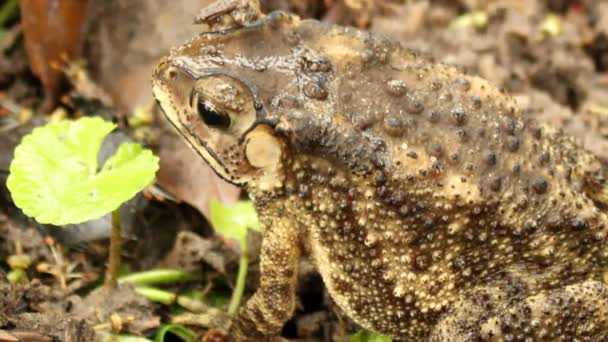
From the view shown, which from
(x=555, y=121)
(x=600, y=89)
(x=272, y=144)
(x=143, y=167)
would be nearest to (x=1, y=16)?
(x=143, y=167)

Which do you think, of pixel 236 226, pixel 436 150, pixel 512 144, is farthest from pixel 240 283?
pixel 512 144

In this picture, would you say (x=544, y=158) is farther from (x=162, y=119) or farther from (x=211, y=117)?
(x=162, y=119)

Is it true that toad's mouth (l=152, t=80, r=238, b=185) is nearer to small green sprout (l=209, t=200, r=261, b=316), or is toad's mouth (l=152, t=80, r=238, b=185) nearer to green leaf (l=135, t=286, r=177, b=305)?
small green sprout (l=209, t=200, r=261, b=316)

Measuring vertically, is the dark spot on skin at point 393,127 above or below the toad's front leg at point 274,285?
above

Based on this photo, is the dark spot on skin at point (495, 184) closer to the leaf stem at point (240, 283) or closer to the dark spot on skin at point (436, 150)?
the dark spot on skin at point (436, 150)

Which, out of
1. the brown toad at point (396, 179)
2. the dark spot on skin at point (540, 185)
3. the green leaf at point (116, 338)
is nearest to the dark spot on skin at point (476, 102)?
the brown toad at point (396, 179)

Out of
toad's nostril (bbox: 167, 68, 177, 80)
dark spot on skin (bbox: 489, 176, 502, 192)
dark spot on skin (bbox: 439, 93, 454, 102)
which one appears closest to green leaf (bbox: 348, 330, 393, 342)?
dark spot on skin (bbox: 489, 176, 502, 192)
